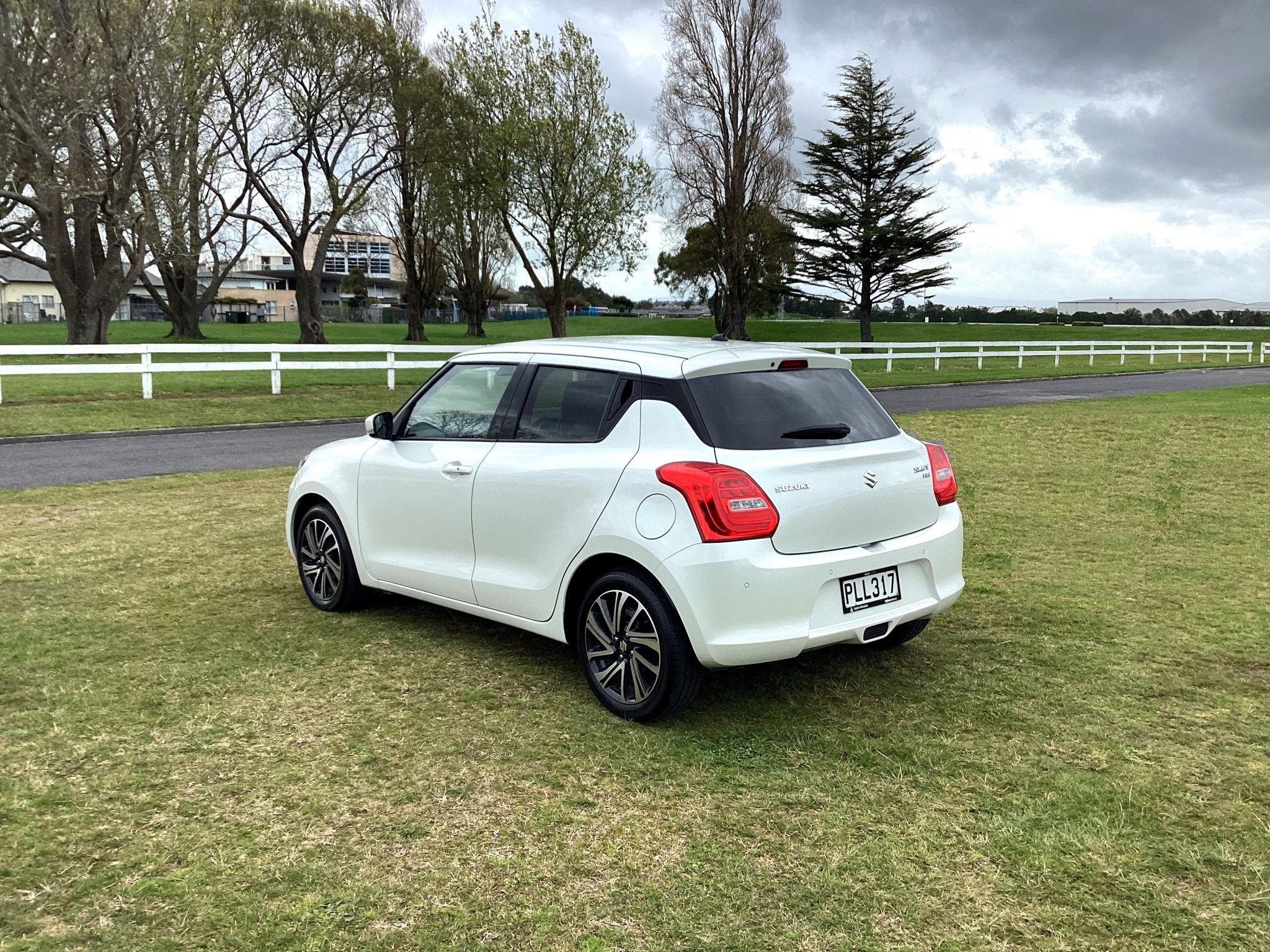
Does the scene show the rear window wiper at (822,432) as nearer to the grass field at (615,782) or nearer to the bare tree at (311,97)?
the grass field at (615,782)

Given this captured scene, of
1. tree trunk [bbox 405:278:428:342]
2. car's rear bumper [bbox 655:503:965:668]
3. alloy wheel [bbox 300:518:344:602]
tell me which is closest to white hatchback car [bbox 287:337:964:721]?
car's rear bumper [bbox 655:503:965:668]

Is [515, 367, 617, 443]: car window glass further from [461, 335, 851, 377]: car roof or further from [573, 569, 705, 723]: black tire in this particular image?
[573, 569, 705, 723]: black tire

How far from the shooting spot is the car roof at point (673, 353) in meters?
4.55

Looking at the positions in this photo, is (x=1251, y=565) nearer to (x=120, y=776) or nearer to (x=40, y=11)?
(x=120, y=776)

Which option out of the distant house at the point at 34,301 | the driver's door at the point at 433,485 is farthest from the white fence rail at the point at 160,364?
the distant house at the point at 34,301

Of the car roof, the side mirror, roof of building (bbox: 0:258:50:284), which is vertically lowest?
the side mirror

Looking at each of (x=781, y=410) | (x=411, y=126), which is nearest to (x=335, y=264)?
(x=411, y=126)

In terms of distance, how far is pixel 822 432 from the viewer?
4.56 m

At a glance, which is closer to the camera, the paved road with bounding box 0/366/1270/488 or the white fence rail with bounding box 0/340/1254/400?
the paved road with bounding box 0/366/1270/488

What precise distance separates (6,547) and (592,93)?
33367mm

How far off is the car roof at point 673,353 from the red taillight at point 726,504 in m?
0.56

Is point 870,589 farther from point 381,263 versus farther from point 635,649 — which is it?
point 381,263

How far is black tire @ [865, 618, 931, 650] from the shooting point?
522 cm

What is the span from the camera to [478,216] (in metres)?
46.1
